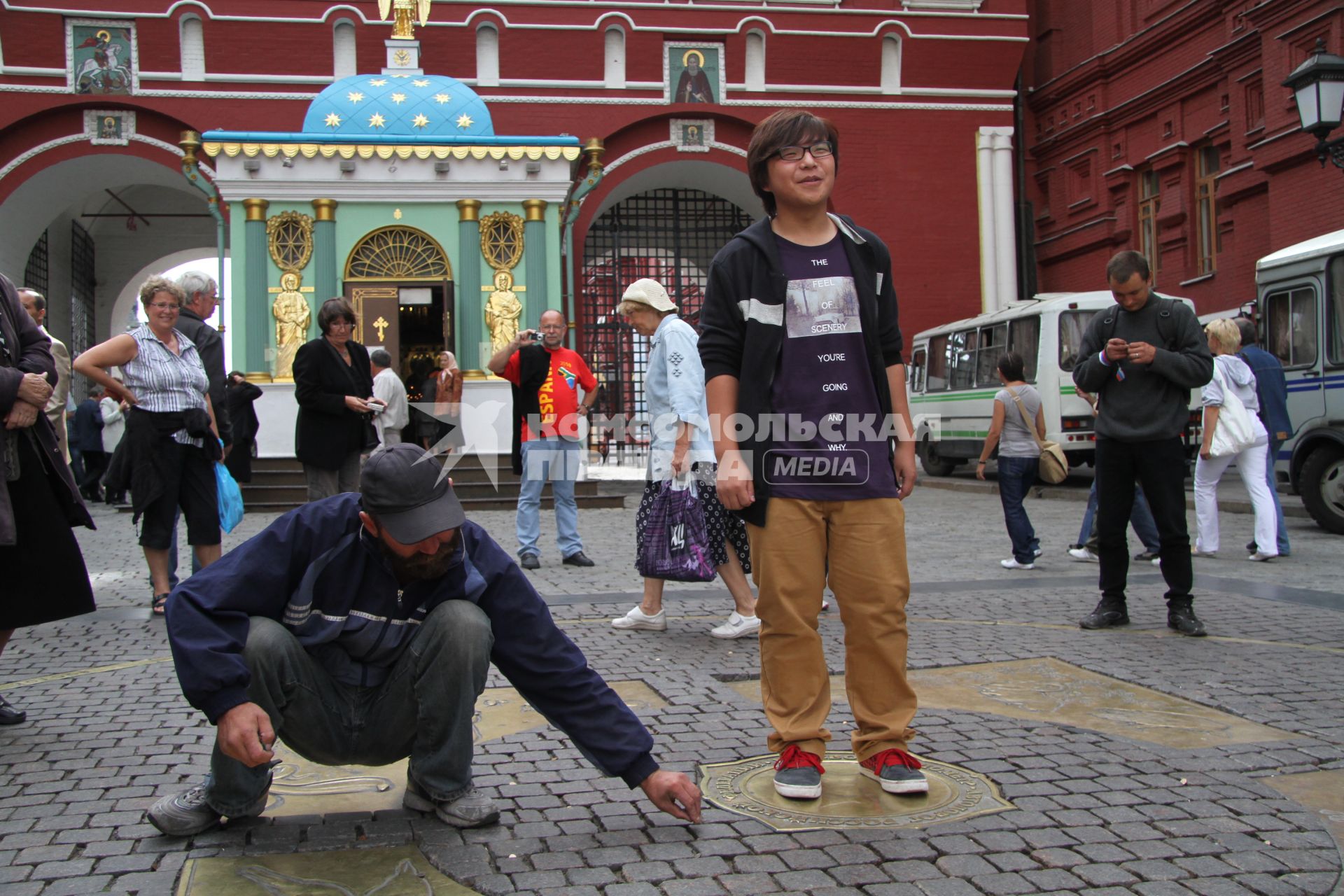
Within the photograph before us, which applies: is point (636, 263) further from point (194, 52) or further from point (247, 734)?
point (247, 734)

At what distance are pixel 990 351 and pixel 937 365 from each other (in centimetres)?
257

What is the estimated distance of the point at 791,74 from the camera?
24781 millimetres

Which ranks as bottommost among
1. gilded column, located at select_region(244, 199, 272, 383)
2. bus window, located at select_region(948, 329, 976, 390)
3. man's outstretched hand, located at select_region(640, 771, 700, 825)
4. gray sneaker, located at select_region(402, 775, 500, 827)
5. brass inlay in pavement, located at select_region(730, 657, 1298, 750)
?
brass inlay in pavement, located at select_region(730, 657, 1298, 750)

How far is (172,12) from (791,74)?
11549 mm

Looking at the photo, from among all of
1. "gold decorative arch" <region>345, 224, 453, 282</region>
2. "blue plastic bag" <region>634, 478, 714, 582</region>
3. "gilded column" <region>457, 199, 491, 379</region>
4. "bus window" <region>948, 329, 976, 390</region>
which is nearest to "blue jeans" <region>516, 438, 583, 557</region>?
"blue plastic bag" <region>634, 478, 714, 582</region>

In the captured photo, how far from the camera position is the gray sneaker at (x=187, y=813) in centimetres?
302

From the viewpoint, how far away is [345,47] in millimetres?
23609

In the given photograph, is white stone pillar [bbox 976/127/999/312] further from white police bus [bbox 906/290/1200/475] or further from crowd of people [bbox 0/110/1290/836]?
crowd of people [bbox 0/110/1290/836]

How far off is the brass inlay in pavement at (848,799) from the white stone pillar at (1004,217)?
23.0m

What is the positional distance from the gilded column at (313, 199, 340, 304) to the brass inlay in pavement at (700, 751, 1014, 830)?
1515 cm

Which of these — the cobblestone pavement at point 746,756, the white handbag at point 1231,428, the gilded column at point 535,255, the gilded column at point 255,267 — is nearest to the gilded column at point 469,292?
the gilded column at point 535,255

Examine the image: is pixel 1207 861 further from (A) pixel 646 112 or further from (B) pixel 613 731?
(A) pixel 646 112

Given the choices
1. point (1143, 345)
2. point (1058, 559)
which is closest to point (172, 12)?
point (1058, 559)

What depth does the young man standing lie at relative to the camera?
3482 mm
